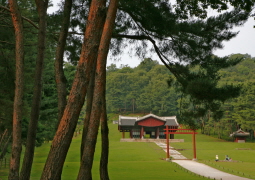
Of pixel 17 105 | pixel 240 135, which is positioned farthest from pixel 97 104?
pixel 240 135

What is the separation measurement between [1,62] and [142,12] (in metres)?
4.89

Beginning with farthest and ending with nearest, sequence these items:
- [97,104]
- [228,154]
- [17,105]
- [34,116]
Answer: [228,154]
[17,105]
[34,116]
[97,104]

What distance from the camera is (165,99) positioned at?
64.1 metres

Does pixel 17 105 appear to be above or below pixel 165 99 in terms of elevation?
below

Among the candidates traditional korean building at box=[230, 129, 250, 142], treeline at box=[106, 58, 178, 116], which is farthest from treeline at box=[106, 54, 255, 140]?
traditional korean building at box=[230, 129, 250, 142]

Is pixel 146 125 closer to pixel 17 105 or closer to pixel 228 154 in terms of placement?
pixel 228 154

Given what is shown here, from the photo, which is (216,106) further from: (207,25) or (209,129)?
(209,129)

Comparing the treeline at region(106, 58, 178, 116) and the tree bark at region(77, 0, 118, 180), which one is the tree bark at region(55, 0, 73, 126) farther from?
the treeline at region(106, 58, 178, 116)

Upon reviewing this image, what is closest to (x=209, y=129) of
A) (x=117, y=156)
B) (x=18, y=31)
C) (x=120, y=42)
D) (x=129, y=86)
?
(x=117, y=156)

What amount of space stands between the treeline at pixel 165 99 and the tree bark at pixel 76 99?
119 ft

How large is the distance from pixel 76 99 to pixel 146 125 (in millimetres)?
34911

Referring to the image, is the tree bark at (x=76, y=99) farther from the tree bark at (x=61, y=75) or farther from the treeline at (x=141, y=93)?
the treeline at (x=141, y=93)

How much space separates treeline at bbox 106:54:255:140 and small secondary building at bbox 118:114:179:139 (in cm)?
315

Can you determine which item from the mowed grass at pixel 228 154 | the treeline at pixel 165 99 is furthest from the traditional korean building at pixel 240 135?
the mowed grass at pixel 228 154
